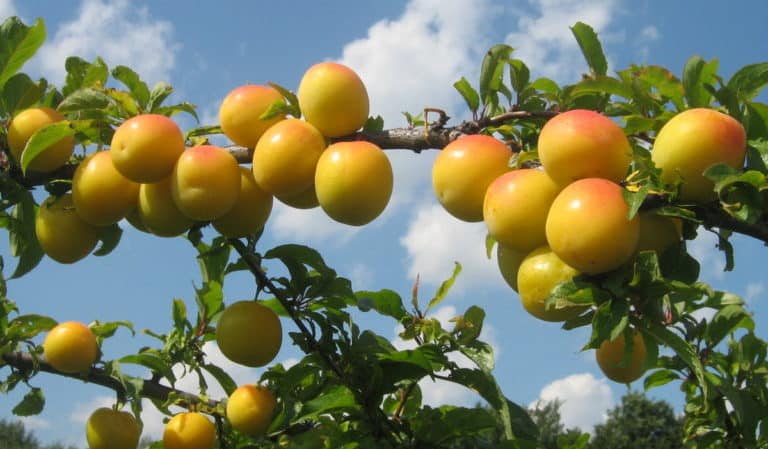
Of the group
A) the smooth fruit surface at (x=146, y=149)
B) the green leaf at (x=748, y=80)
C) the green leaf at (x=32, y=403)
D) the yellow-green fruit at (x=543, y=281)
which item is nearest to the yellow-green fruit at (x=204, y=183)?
the smooth fruit surface at (x=146, y=149)

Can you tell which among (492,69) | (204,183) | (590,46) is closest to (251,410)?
(204,183)

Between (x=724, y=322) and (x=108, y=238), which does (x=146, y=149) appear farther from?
(x=724, y=322)

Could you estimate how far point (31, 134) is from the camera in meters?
1.27

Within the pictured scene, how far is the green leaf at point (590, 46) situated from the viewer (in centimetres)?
98

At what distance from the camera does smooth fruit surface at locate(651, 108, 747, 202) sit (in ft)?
2.44

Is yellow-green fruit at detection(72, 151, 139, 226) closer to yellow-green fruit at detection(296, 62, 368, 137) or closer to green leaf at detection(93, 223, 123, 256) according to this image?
green leaf at detection(93, 223, 123, 256)

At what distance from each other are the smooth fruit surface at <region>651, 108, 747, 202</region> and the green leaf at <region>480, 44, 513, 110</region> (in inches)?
13.0

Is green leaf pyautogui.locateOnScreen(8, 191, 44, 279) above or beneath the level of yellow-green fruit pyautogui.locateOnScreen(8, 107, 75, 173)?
beneath

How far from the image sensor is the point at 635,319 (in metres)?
0.78

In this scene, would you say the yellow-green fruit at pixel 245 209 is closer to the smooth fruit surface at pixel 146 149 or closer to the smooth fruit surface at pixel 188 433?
the smooth fruit surface at pixel 146 149

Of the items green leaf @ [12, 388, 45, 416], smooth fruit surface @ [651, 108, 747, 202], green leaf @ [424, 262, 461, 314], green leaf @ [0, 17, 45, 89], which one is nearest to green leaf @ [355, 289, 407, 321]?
green leaf @ [424, 262, 461, 314]

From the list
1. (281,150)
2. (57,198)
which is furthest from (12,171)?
(281,150)

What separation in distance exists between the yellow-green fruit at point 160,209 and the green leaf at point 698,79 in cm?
76

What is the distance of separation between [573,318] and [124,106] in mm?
854
